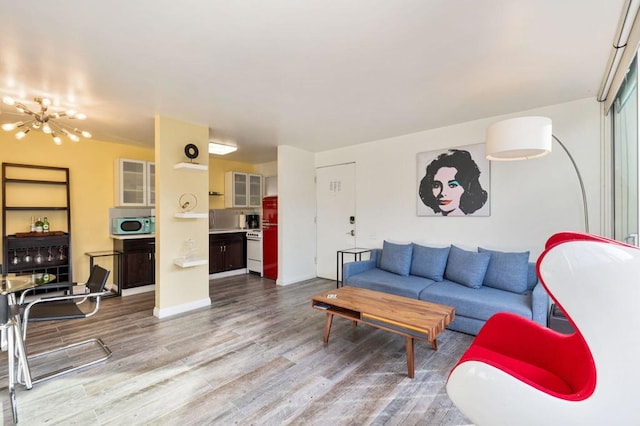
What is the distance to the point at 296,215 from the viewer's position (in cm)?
504

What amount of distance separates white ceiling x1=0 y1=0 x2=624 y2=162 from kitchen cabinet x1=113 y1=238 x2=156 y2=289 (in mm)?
1910

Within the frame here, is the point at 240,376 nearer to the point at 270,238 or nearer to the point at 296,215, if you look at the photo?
the point at 296,215

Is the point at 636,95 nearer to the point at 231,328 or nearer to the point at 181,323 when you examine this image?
the point at 231,328

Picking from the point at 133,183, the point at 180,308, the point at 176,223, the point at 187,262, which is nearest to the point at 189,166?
the point at 176,223

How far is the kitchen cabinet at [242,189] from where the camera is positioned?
5.96 meters

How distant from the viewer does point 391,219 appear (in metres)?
4.39

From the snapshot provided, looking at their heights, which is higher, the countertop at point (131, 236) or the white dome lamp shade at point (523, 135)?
the white dome lamp shade at point (523, 135)

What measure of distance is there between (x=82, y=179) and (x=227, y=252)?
2.54m

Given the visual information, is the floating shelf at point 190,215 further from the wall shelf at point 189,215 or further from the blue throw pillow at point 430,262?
the blue throw pillow at point 430,262

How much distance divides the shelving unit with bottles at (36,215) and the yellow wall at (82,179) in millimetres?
44

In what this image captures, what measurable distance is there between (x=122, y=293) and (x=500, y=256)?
202 inches

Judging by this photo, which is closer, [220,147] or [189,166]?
[189,166]

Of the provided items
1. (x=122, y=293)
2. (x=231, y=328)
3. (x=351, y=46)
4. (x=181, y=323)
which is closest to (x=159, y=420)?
(x=231, y=328)

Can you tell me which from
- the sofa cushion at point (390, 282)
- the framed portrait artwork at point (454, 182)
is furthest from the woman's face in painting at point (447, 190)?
the sofa cushion at point (390, 282)
